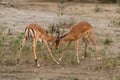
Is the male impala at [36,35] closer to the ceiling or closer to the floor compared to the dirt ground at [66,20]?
closer to the ceiling

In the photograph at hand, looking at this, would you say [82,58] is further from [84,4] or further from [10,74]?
[84,4]

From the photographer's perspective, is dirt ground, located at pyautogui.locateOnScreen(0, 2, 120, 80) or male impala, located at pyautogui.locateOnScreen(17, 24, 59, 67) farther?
male impala, located at pyautogui.locateOnScreen(17, 24, 59, 67)

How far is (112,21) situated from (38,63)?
7353 millimetres

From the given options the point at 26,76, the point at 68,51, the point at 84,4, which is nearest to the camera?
the point at 26,76

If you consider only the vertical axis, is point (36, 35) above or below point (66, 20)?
above

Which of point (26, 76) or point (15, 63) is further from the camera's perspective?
point (15, 63)

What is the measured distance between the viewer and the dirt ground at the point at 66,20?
946 cm

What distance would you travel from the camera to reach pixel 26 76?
30.5 feet

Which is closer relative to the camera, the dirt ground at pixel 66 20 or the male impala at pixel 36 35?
the dirt ground at pixel 66 20

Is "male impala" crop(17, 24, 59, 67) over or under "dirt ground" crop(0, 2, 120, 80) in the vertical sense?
over

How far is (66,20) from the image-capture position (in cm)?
1719

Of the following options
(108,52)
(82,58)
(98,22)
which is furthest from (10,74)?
(98,22)

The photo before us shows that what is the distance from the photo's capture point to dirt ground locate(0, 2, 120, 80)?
31.0 ft

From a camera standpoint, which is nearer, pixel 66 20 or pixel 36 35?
pixel 36 35
